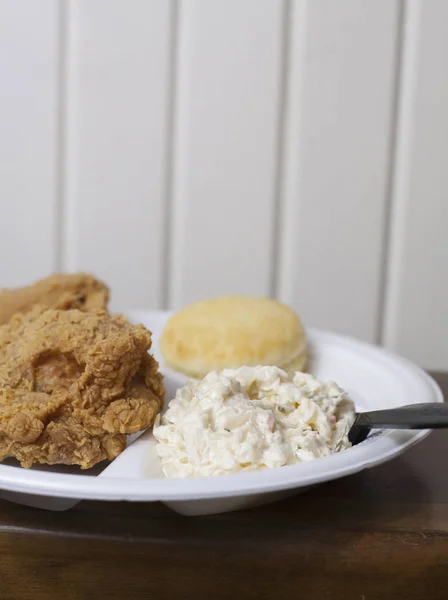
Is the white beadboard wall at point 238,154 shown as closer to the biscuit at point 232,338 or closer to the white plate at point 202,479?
the biscuit at point 232,338

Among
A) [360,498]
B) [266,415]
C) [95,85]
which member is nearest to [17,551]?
[266,415]

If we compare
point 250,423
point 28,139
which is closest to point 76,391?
point 250,423

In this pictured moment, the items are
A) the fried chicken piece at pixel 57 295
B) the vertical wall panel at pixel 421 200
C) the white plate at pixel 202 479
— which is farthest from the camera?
the vertical wall panel at pixel 421 200

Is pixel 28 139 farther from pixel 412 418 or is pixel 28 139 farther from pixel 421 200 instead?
pixel 412 418

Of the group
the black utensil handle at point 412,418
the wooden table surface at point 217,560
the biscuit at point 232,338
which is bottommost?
the wooden table surface at point 217,560

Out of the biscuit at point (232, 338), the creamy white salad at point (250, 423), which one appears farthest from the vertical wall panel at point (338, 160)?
the creamy white salad at point (250, 423)
